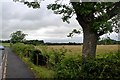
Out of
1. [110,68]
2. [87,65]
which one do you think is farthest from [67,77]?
[110,68]

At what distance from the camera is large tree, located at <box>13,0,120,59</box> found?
1332 cm

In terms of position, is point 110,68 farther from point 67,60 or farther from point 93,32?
point 93,32

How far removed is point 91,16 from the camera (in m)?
15.1

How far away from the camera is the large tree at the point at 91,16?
13320 millimetres

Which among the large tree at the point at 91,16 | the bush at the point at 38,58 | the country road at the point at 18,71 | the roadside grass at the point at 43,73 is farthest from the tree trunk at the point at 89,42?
the bush at the point at 38,58

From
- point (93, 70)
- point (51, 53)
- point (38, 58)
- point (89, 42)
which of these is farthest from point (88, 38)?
point (38, 58)

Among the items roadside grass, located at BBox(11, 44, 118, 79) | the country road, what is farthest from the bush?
roadside grass, located at BBox(11, 44, 118, 79)

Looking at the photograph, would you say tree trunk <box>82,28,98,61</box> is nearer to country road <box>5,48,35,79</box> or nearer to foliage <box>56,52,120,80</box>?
country road <box>5,48,35,79</box>

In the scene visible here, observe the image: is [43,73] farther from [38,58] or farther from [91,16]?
[38,58]

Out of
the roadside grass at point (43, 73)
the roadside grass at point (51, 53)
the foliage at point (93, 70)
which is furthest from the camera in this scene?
the roadside grass at point (51, 53)

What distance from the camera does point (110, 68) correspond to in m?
9.59

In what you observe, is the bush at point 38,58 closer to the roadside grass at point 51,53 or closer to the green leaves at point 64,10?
the roadside grass at point 51,53

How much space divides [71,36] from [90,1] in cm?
254

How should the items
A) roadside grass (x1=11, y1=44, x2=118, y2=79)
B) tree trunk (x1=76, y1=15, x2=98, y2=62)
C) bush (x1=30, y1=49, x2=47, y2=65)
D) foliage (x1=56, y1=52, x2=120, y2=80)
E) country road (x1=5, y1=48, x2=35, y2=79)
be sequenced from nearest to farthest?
1. foliage (x1=56, y1=52, x2=120, y2=80)
2. roadside grass (x1=11, y1=44, x2=118, y2=79)
3. tree trunk (x1=76, y1=15, x2=98, y2=62)
4. country road (x1=5, y1=48, x2=35, y2=79)
5. bush (x1=30, y1=49, x2=47, y2=65)
